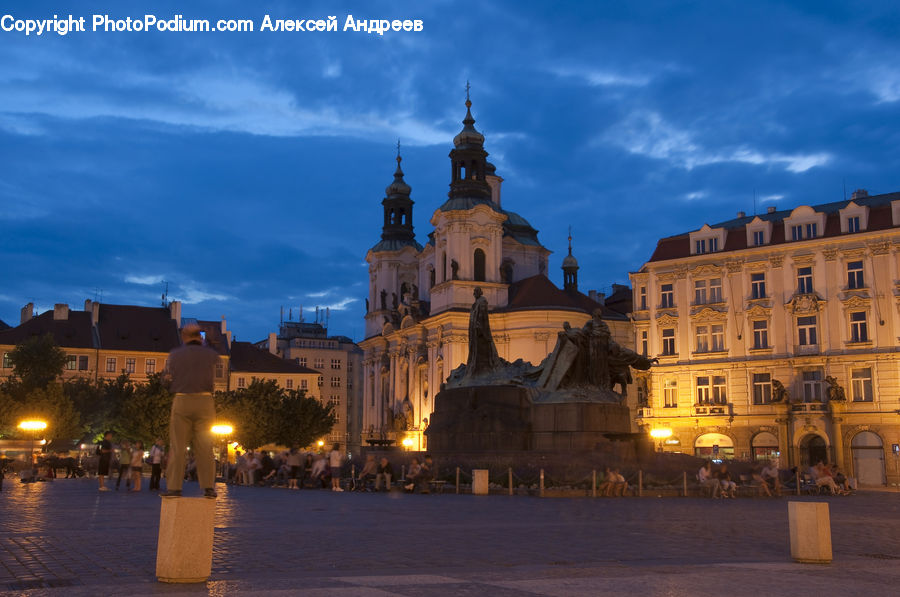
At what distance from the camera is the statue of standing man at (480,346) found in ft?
108

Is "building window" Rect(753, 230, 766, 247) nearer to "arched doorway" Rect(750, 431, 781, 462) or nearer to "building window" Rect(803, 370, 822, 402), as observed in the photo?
"building window" Rect(803, 370, 822, 402)

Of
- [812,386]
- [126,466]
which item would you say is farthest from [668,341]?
[126,466]

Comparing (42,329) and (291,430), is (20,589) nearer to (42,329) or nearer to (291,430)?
(291,430)

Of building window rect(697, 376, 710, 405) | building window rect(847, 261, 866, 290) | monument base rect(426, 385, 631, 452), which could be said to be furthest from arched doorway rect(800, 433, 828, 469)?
monument base rect(426, 385, 631, 452)

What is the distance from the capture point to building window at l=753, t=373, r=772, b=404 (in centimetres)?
5674

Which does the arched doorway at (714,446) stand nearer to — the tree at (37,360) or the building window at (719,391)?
the building window at (719,391)

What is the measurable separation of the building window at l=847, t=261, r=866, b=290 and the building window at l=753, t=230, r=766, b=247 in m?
5.47

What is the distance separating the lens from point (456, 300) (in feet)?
255

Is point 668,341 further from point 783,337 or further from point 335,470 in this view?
point 335,470

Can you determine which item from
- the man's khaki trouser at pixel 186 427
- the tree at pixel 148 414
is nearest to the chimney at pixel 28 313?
the tree at pixel 148 414

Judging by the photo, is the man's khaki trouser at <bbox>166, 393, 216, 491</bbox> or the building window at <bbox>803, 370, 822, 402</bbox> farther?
the building window at <bbox>803, 370, 822, 402</bbox>

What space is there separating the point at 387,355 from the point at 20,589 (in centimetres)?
8399

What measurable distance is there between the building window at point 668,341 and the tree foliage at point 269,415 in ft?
83.3

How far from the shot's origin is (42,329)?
275 ft
